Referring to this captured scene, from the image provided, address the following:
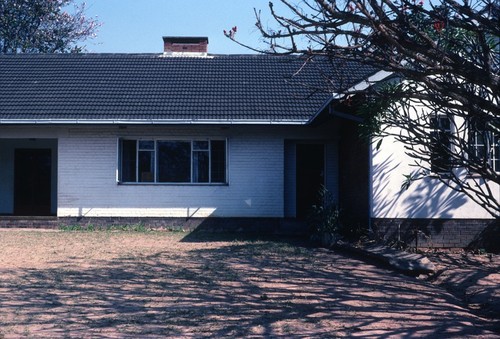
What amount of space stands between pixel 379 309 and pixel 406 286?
165 cm

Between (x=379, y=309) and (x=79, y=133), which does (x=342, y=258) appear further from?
(x=79, y=133)

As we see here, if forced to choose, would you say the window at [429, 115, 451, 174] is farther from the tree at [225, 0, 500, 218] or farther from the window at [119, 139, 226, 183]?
the window at [119, 139, 226, 183]

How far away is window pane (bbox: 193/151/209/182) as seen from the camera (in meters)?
17.4

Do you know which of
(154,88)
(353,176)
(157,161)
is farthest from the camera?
(154,88)

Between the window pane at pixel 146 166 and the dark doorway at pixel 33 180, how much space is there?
406cm

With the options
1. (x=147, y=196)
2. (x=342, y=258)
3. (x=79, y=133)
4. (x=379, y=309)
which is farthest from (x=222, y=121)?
(x=379, y=309)

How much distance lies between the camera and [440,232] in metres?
12.8

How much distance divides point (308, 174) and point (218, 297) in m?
10.2

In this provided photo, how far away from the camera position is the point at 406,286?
8938 mm

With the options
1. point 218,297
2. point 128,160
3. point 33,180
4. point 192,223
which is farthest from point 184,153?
point 218,297

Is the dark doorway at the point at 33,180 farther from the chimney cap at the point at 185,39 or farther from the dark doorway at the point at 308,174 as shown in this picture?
the dark doorway at the point at 308,174

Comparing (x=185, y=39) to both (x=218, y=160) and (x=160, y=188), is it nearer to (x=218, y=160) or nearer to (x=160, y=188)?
(x=218, y=160)

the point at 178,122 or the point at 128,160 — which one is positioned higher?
the point at 178,122

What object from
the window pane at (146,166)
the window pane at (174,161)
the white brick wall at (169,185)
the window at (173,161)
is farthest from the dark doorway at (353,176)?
the window pane at (146,166)
